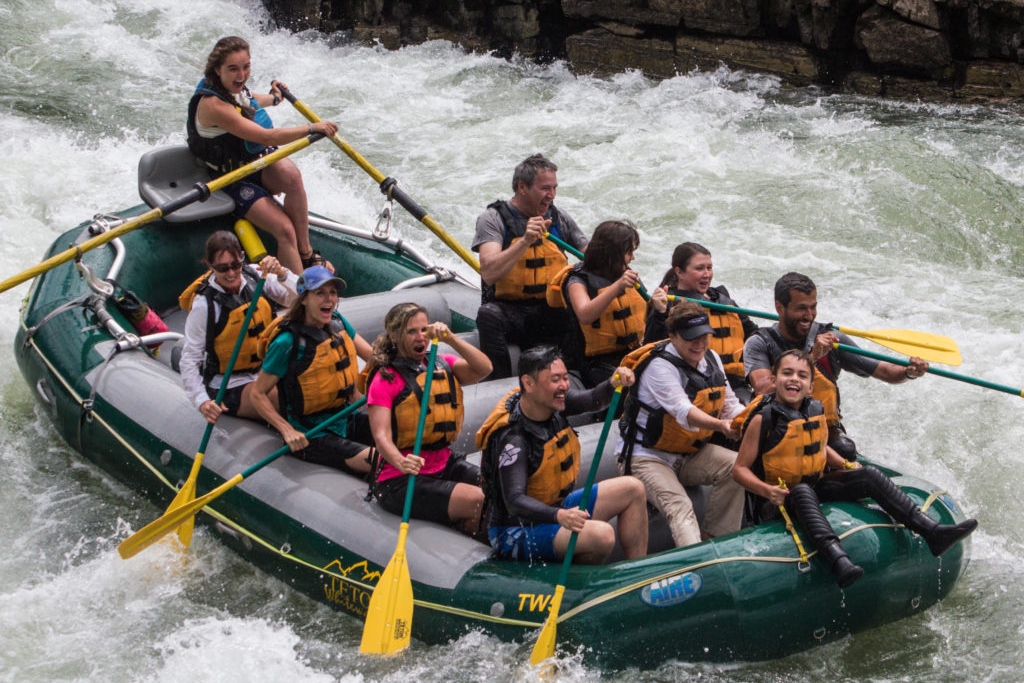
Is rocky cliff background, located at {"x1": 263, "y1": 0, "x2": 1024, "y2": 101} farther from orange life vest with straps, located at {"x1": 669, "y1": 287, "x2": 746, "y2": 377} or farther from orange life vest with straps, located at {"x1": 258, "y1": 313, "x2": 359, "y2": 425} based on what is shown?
orange life vest with straps, located at {"x1": 258, "y1": 313, "x2": 359, "y2": 425}

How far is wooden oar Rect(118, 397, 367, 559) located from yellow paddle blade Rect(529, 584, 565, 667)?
1150mm

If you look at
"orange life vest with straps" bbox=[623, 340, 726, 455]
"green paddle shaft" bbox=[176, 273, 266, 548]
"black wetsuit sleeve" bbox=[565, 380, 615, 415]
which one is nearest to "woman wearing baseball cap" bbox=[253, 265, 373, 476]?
"green paddle shaft" bbox=[176, 273, 266, 548]

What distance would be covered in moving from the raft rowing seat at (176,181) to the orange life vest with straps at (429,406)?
6.47ft

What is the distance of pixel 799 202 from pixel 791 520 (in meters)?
5.06

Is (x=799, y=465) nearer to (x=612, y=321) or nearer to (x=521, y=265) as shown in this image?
(x=612, y=321)

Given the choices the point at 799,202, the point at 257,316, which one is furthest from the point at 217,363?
the point at 799,202

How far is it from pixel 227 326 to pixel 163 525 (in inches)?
30.9

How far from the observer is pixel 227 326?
5016 millimetres

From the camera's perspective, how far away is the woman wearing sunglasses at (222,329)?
16.2ft

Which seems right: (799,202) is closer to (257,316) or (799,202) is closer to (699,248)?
(699,248)

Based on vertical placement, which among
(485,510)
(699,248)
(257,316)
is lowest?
(485,510)

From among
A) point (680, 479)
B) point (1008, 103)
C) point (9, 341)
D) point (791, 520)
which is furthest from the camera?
point (1008, 103)

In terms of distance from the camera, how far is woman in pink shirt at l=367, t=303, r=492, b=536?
448 centimetres

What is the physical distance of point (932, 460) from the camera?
616cm
